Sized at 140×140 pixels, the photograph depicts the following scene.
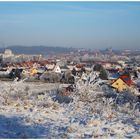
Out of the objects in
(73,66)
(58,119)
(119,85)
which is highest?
(58,119)

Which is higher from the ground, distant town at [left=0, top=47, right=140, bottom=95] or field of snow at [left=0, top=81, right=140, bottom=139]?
field of snow at [left=0, top=81, right=140, bottom=139]

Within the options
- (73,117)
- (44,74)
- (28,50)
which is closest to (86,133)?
(73,117)

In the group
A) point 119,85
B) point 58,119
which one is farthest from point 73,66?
point 58,119

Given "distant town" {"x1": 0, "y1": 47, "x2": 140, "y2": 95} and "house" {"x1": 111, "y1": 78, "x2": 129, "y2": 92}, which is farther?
"distant town" {"x1": 0, "y1": 47, "x2": 140, "y2": 95}

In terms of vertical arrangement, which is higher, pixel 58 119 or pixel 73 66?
pixel 58 119

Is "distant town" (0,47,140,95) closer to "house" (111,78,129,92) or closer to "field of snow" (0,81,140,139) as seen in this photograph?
"house" (111,78,129,92)

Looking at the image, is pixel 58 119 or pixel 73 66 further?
pixel 73 66

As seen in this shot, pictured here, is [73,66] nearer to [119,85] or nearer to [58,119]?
[119,85]

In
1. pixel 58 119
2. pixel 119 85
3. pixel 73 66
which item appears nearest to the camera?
pixel 58 119

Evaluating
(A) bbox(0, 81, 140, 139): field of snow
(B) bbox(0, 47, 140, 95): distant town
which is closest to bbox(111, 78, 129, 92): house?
(B) bbox(0, 47, 140, 95): distant town

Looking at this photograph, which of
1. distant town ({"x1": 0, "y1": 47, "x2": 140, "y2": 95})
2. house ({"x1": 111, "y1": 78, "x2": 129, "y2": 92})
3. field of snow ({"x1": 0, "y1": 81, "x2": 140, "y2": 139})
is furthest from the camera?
distant town ({"x1": 0, "y1": 47, "x2": 140, "y2": 95})

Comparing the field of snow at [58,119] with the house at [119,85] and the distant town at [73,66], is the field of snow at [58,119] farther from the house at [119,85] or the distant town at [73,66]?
the house at [119,85]
